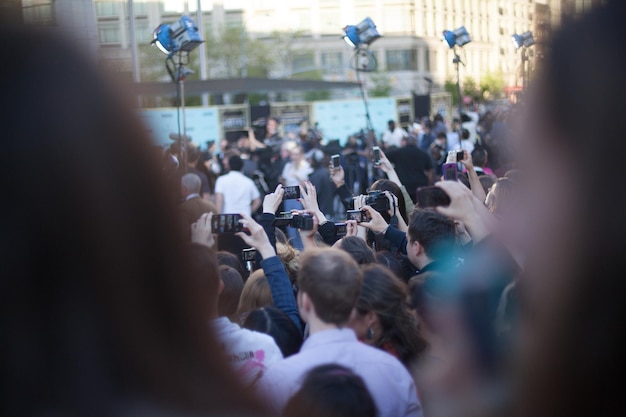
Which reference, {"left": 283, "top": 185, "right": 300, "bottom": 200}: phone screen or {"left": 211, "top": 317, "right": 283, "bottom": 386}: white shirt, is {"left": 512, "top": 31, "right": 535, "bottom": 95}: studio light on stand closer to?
{"left": 211, "top": 317, "right": 283, "bottom": 386}: white shirt

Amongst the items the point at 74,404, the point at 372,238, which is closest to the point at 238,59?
the point at 372,238

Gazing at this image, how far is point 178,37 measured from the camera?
8609 millimetres

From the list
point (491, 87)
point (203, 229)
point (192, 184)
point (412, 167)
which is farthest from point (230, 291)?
point (491, 87)

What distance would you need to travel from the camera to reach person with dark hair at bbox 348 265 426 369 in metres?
3.06

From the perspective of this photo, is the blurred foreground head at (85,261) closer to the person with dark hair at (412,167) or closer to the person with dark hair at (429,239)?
the person with dark hair at (429,239)

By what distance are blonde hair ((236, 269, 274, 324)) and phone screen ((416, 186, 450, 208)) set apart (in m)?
0.87

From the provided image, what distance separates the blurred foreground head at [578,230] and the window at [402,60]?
7858 cm

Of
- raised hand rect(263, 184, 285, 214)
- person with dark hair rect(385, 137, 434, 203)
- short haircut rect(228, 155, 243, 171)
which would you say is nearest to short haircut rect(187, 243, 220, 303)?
raised hand rect(263, 184, 285, 214)

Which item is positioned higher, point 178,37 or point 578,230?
point 178,37

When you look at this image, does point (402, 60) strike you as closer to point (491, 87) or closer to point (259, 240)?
point (491, 87)

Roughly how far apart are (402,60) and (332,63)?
6823 mm

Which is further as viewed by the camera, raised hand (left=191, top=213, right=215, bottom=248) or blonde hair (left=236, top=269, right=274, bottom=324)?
blonde hair (left=236, top=269, right=274, bottom=324)

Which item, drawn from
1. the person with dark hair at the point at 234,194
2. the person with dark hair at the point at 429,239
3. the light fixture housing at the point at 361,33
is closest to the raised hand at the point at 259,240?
the person with dark hair at the point at 429,239

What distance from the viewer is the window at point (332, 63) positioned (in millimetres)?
78500
